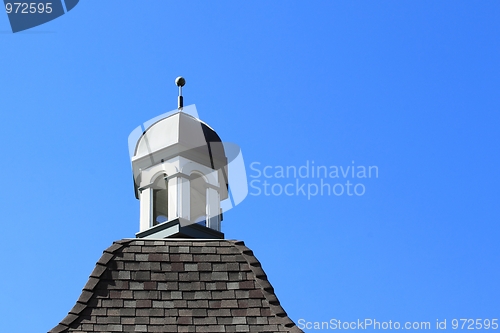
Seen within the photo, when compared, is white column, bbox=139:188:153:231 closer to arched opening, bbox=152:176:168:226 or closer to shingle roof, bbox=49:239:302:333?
arched opening, bbox=152:176:168:226

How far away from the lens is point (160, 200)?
852 inches

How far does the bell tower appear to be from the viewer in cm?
2023

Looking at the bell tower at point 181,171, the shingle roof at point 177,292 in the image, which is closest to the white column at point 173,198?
the bell tower at point 181,171

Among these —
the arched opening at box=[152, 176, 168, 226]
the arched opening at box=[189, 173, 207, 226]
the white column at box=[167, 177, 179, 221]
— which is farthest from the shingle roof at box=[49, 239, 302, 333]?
the arched opening at box=[152, 176, 168, 226]

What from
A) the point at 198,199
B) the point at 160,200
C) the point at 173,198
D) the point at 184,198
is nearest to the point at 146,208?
the point at 173,198

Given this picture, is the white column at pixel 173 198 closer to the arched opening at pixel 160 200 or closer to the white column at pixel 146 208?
the arched opening at pixel 160 200

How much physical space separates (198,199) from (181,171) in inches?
36.8

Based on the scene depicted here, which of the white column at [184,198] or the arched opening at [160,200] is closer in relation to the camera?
the white column at [184,198]

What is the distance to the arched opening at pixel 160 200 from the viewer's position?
20.7 metres

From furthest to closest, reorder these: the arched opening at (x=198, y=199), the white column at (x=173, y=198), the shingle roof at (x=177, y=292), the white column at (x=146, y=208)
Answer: the arched opening at (x=198, y=199), the white column at (x=146, y=208), the white column at (x=173, y=198), the shingle roof at (x=177, y=292)

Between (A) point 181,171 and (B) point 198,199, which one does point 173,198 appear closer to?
(A) point 181,171

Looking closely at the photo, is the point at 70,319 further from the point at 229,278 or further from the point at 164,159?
the point at 164,159

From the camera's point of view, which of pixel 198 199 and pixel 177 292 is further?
pixel 198 199

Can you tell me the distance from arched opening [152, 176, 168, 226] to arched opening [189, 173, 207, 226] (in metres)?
0.46
